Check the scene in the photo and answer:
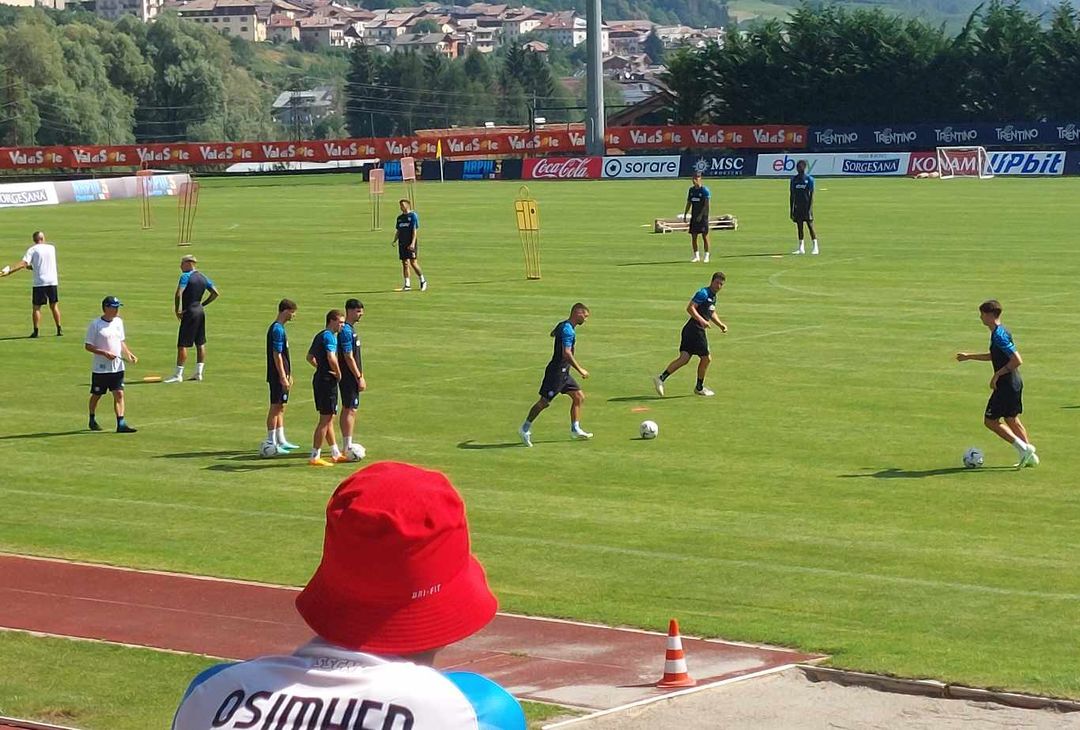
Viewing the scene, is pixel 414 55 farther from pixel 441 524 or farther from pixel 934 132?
pixel 441 524

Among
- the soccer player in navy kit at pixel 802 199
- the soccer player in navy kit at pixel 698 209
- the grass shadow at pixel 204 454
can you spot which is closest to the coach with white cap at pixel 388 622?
the grass shadow at pixel 204 454

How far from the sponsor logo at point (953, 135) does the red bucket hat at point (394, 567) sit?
87244 millimetres

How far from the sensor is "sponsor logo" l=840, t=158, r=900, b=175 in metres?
78.2

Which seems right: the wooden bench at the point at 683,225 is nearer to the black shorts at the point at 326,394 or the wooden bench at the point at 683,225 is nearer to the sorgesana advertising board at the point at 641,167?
the black shorts at the point at 326,394

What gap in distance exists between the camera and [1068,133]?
8269cm

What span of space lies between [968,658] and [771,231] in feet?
124

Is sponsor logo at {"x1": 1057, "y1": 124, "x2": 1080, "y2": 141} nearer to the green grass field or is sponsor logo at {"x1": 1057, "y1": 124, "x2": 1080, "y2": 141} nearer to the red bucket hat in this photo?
the green grass field

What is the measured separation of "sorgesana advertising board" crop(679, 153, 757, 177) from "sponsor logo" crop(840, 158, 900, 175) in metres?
4.86

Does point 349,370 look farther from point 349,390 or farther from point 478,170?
point 478,170

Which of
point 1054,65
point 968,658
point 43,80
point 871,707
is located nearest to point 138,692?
point 871,707

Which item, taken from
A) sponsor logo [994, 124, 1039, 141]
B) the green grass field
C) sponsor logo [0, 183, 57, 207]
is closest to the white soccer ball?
the green grass field

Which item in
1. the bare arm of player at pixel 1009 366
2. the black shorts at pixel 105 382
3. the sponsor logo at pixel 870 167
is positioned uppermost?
the sponsor logo at pixel 870 167

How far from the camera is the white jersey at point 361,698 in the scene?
3.17 meters

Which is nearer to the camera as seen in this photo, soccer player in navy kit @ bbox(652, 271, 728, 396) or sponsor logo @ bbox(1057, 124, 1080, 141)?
soccer player in navy kit @ bbox(652, 271, 728, 396)
